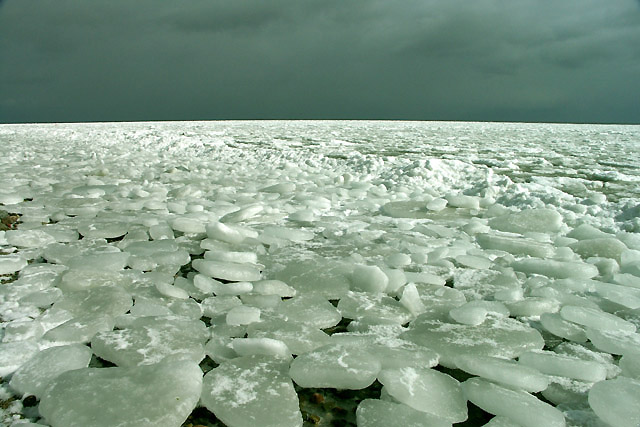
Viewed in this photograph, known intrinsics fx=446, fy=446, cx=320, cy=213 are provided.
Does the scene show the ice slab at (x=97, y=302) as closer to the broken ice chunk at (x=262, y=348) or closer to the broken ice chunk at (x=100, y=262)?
the broken ice chunk at (x=100, y=262)

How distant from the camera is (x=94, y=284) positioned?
1266mm

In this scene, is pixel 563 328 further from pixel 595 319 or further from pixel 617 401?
pixel 617 401

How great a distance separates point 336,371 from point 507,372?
32 centimetres

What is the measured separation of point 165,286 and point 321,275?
0.45m

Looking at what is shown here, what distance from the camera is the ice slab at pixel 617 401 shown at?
73 centimetres

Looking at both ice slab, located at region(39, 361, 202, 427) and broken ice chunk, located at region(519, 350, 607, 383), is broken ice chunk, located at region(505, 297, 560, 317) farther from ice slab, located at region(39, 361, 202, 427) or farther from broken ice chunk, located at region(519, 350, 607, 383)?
ice slab, located at region(39, 361, 202, 427)

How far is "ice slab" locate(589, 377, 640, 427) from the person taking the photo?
0.73 metres

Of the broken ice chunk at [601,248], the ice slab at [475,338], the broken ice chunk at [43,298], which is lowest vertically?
the broken ice chunk at [43,298]

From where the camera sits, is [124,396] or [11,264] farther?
[11,264]

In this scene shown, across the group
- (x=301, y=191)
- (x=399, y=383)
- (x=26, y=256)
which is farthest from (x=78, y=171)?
(x=399, y=383)

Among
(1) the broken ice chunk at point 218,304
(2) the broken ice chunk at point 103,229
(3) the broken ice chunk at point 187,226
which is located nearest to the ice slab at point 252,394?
(1) the broken ice chunk at point 218,304

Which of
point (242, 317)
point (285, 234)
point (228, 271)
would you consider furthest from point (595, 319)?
point (285, 234)

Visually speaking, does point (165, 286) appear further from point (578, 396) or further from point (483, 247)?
point (483, 247)

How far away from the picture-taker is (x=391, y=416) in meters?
0.75
